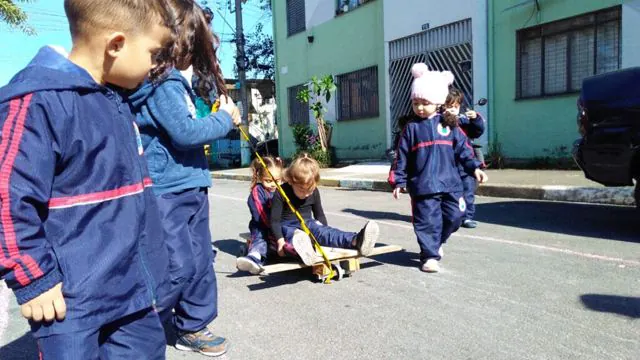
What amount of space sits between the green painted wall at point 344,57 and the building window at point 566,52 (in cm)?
467

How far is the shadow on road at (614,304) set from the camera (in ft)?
10.5

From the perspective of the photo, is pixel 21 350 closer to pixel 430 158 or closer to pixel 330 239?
pixel 330 239

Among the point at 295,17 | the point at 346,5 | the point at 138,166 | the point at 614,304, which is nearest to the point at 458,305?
the point at 614,304

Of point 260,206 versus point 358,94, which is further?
point 358,94

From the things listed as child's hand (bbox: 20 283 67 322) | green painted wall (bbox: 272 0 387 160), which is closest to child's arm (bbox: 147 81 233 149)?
child's hand (bbox: 20 283 67 322)

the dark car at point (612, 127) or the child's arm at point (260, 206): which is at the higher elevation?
the dark car at point (612, 127)

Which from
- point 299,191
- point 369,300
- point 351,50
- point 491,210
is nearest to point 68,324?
point 369,300

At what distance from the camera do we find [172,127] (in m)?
2.55

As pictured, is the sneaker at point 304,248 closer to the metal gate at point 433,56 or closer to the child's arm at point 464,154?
the child's arm at point 464,154

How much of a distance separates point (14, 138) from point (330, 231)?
3.13 meters

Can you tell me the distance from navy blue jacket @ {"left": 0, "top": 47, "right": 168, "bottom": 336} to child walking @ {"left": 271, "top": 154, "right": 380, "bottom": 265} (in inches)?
87.7

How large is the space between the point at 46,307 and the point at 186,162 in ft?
4.49

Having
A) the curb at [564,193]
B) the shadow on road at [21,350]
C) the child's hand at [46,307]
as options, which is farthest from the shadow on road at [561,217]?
the child's hand at [46,307]

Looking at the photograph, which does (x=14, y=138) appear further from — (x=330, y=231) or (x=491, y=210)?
(x=491, y=210)
